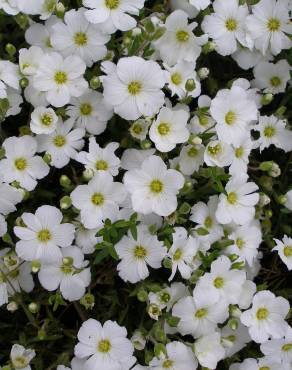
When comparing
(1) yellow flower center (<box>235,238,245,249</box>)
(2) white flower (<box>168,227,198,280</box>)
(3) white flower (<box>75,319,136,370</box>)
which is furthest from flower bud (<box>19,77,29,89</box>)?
(1) yellow flower center (<box>235,238,245,249</box>)

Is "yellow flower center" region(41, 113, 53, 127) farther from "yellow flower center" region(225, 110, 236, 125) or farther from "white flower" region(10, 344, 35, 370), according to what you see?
"white flower" region(10, 344, 35, 370)

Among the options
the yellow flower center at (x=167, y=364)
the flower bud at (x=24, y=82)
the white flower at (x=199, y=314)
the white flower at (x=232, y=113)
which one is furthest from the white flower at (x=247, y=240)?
the flower bud at (x=24, y=82)

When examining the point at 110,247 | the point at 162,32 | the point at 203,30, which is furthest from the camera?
the point at 203,30

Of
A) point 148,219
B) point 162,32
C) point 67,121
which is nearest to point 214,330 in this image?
point 148,219

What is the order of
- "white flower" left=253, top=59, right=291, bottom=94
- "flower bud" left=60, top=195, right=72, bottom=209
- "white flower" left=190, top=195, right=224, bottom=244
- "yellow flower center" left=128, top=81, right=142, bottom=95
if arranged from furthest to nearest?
"white flower" left=253, top=59, right=291, bottom=94, "white flower" left=190, top=195, right=224, bottom=244, "yellow flower center" left=128, top=81, right=142, bottom=95, "flower bud" left=60, top=195, right=72, bottom=209

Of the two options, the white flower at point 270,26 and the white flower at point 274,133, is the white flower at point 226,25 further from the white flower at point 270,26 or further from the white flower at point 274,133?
the white flower at point 274,133

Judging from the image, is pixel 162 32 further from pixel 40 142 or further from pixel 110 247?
pixel 110 247
